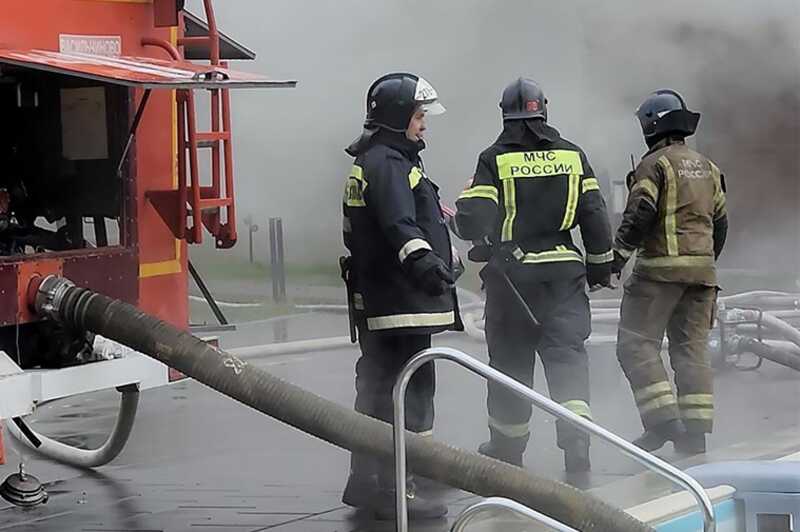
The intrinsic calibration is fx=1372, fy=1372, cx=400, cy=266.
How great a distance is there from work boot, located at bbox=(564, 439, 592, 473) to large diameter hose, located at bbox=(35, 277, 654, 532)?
103 centimetres

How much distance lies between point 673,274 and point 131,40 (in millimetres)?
2106

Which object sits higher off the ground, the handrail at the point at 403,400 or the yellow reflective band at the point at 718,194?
the yellow reflective band at the point at 718,194

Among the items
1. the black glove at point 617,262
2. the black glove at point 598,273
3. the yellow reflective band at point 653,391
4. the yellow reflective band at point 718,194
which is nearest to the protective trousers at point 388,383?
the black glove at point 598,273

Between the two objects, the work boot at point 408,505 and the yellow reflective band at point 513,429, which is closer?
the work boot at point 408,505

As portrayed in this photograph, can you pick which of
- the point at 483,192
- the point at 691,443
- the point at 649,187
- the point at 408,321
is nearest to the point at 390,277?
the point at 408,321

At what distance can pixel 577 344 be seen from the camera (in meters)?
4.60

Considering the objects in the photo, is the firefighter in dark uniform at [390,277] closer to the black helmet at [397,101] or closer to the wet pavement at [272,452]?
the black helmet at [397,101]

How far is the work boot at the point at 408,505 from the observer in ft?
13.2

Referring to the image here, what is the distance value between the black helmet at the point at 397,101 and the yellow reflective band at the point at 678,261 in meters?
1.30

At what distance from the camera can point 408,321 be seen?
407cm

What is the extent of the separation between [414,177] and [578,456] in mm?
1173

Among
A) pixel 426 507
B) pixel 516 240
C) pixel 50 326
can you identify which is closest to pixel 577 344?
pixel 516 240

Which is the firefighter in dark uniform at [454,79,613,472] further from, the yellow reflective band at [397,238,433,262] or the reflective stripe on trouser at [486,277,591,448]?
the yellow reflective band at [397,238,433,262]

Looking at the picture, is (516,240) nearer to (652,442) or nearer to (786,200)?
(652,442)
